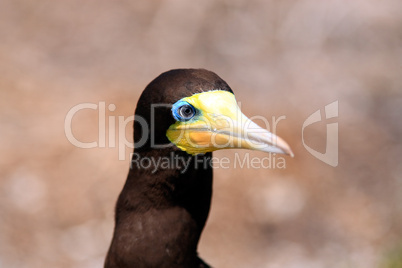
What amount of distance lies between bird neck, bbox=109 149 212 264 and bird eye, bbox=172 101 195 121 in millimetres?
220

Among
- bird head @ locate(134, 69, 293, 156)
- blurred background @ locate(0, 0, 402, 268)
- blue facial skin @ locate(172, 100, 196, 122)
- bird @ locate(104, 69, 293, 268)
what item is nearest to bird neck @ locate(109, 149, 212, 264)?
bird @ locate(104, 69, 293, 268)

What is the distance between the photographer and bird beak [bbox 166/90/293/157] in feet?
10.3

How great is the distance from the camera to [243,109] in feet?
24.3

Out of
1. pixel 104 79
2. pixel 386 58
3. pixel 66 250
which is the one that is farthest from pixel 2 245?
pixel 386 58

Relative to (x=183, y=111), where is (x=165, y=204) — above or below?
below

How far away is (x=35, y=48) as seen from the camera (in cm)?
938

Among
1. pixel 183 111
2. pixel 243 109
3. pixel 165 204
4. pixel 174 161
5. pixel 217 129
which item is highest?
pixel 243 109

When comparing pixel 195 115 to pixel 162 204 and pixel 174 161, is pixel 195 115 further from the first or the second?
pixel 162 204

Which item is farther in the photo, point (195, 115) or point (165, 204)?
point (165, 204)

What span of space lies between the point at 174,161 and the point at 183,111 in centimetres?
30

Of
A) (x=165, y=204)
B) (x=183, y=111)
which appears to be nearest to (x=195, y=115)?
(x=183, y=111)

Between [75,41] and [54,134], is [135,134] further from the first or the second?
[75,41]

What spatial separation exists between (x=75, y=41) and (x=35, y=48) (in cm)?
65

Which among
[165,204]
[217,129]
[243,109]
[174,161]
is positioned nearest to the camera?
[217,129]
